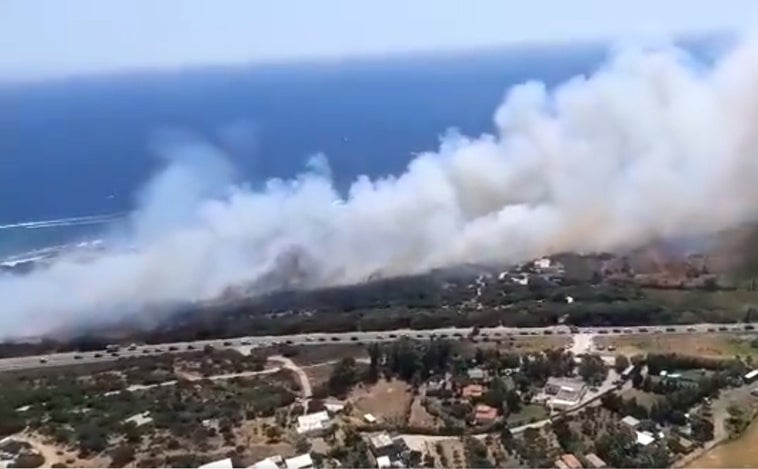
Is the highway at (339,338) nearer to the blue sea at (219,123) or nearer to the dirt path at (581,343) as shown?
the dirt path at (581,343)

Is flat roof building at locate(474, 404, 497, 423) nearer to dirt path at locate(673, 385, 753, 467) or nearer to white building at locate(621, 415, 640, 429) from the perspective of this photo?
white building at locate(621, 415, 640, 429)

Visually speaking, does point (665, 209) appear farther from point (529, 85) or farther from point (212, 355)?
point (212, 355)

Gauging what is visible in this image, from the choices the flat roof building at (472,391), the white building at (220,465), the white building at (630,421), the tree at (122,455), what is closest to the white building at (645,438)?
the white building at (630,421)

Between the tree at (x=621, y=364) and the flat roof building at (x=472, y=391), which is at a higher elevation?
the tree at (x=621, y=364)

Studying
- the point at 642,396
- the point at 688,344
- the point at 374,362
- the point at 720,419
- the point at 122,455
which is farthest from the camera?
the point at 688,344

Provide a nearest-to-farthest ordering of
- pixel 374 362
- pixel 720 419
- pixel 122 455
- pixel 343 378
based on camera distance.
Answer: pixel 122 455
pixel 720 419
pixel 343 378
pixel 374 362

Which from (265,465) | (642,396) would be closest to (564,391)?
(642,396)

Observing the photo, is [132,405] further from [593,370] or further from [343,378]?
[593,370]

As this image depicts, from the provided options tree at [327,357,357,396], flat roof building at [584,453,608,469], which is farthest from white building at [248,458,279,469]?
flat roof building at [584,453,608,469]
